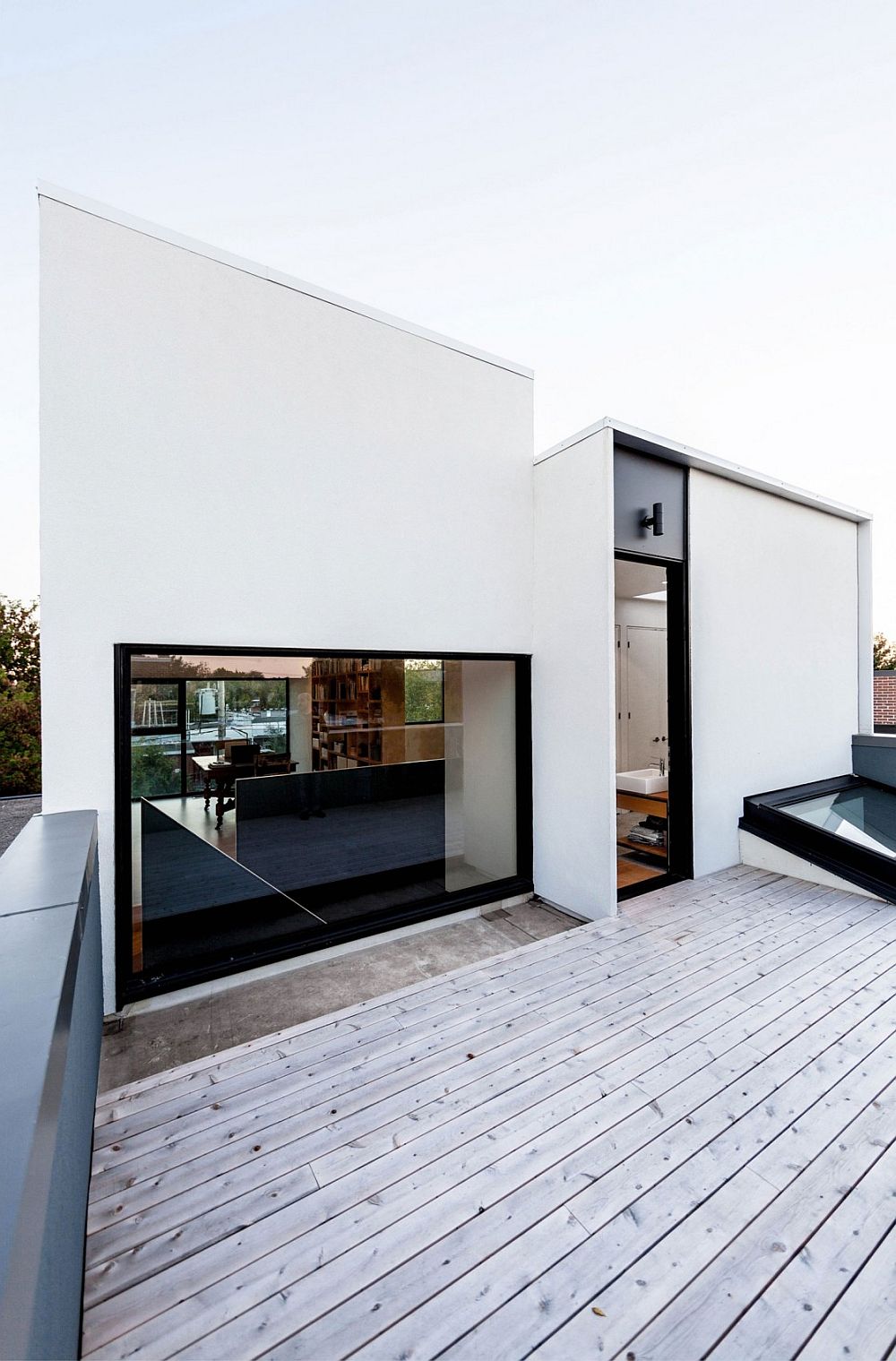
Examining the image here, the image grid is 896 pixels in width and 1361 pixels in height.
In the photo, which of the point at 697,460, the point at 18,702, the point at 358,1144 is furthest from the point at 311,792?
the point at 18,702

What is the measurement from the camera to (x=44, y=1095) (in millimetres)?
856

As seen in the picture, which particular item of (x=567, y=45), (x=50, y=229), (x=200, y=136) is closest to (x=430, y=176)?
(x=567, y=45)

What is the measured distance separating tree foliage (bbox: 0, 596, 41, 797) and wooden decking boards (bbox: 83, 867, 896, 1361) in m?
7.79

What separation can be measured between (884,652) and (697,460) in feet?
66.4

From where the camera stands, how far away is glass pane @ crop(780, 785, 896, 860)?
4.41m

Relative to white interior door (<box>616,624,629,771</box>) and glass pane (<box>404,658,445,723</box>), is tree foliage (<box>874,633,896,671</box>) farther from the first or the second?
glass pane (<box>404,658,445,723</box>)

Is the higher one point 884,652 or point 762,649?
point 884,652

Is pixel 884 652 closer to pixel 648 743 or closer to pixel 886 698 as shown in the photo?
pixel 886 698

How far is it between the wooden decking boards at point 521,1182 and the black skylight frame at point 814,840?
1.46 meters

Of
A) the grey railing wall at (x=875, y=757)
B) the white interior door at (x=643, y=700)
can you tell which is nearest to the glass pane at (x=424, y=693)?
the white interior door at (x=643, y=700)

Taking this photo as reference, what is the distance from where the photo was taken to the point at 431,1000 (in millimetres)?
2758

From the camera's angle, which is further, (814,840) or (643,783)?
(643,783)

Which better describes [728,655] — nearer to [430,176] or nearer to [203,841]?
[203,841]

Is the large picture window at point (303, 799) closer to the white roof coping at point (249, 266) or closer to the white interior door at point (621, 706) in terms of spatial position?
the white roof coping at point (249, 266)
